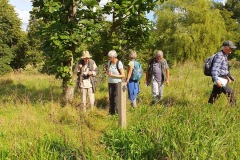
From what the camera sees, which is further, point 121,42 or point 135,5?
point 121,42

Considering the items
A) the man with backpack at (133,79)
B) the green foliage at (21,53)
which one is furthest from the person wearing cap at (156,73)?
the green foliage at (21,53)

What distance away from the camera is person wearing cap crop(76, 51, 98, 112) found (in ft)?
23.4

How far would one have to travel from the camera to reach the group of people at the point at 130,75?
6.18 m

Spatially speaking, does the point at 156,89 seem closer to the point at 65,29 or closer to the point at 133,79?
the point at 133,79

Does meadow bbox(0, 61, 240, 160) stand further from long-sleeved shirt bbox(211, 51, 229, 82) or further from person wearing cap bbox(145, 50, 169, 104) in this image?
person wearing cap bbox(145, 50, 169, 104)

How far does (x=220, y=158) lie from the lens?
3.66 metres

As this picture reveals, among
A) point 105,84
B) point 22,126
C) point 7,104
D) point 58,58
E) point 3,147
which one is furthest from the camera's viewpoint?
point 105,84

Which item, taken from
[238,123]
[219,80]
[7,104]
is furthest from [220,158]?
[7,104]

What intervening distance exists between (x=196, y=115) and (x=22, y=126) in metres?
3.46

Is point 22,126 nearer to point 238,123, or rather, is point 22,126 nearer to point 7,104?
point 7,104

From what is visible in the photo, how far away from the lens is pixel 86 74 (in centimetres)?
716

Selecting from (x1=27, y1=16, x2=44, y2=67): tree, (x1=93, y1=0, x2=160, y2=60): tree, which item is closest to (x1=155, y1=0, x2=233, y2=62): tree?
(x1=27, y1=16, x2=44, y2=67): tree

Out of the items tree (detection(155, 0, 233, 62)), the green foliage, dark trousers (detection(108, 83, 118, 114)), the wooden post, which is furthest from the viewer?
the green foliage

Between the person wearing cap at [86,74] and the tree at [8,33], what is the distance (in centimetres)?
2658
